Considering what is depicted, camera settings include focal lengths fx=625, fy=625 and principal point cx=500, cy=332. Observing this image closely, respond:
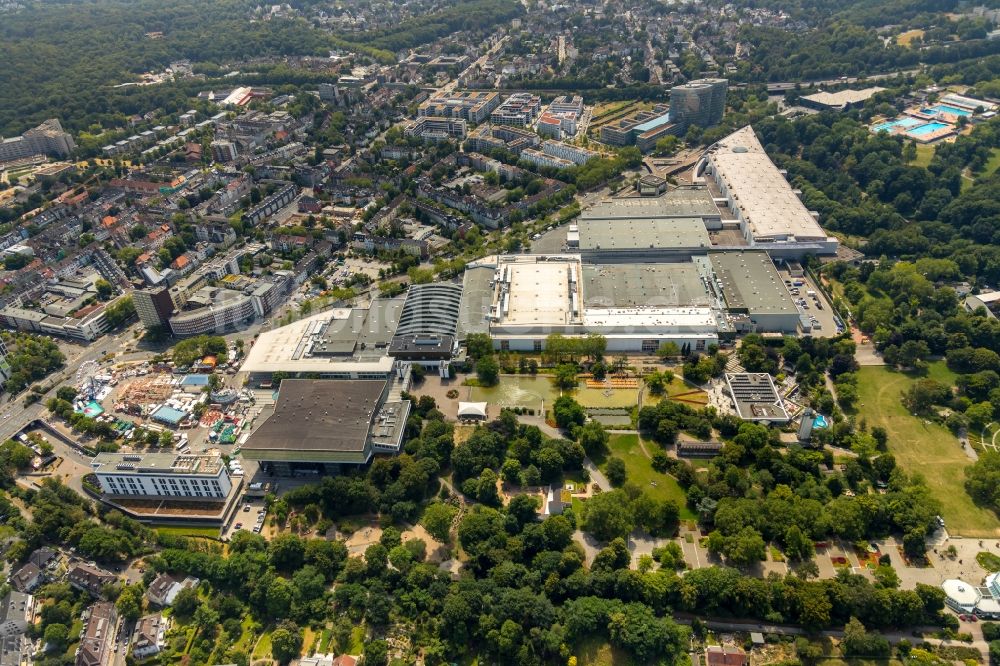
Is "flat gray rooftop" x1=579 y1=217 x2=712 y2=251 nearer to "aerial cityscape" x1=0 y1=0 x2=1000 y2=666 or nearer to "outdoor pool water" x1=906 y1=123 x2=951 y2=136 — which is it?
"aerial cityscape" x1=0 y1=0 x2=1000 y2=666

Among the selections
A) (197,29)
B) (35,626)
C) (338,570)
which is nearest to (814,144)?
(338,570)

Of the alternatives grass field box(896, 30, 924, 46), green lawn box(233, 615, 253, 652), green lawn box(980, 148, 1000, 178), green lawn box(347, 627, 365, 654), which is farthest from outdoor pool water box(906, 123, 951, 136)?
green lawn box(233, 615, 253, 652)

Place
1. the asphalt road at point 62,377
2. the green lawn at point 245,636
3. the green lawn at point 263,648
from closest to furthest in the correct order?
the green lawn at point 263,648 < the green lawn at point 245,636 < the asphalt road at point 62,377

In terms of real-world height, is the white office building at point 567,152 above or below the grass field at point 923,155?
above

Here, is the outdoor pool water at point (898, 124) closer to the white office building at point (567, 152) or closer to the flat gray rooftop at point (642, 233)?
the white office building at point (567, 152)

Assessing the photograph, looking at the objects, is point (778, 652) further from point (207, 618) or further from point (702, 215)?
point (702, 215)

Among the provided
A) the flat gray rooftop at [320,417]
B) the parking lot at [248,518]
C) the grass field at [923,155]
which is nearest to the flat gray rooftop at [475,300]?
the flat gray rooftop at [320,417]

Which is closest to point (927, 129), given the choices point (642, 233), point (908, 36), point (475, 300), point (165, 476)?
point (908, 36)
